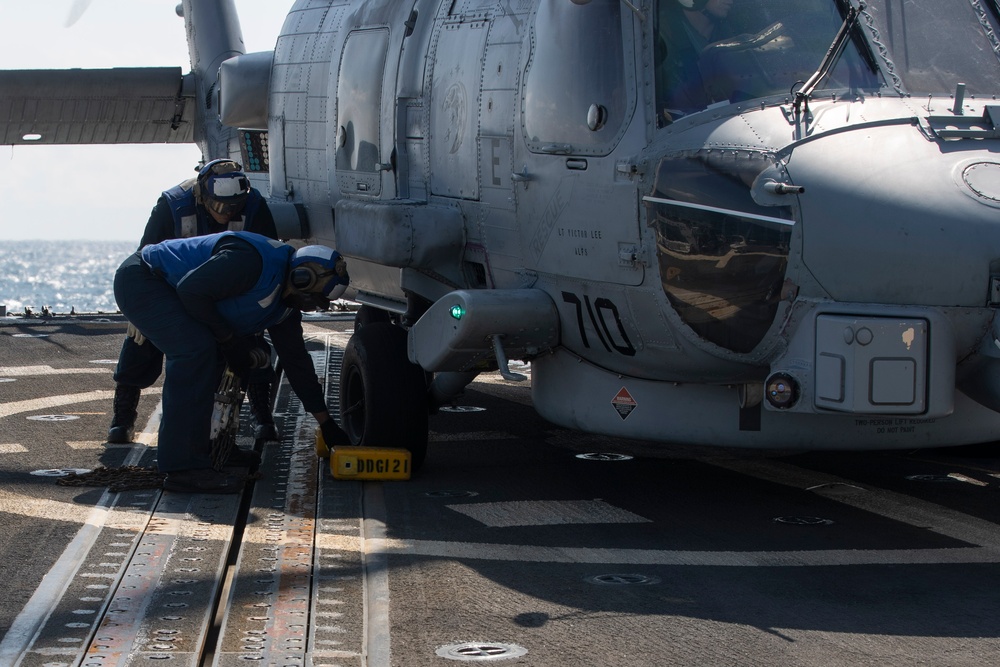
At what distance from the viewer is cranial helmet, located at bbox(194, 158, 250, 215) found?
8.16 metres

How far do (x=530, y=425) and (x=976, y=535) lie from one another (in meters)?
3.79

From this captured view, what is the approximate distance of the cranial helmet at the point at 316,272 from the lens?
689 cm

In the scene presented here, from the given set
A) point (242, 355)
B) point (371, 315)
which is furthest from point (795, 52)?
point (371, 315)

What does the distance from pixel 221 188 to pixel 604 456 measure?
9.31ft

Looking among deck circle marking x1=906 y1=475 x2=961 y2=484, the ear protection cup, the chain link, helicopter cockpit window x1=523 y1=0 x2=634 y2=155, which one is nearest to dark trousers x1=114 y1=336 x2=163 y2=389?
the chain link

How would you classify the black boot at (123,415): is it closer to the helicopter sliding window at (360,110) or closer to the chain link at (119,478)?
the chain link at (119,478)

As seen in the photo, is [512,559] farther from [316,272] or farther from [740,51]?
[740,51]

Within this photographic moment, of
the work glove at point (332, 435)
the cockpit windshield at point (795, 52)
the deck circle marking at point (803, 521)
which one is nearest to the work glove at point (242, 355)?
the work glove at point (332, 435)

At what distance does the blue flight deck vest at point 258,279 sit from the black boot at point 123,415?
1.64 metres

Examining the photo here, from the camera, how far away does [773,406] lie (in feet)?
18.5

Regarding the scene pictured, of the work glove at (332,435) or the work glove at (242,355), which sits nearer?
the work glove at (242,355)

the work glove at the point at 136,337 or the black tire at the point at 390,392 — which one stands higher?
the work glove at the point at 136,337

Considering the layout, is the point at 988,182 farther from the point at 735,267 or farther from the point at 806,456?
the point at 806,456

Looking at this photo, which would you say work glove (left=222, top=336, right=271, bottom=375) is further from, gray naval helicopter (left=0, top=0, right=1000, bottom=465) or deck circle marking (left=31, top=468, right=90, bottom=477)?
deck circle marking (left=31, top=468, right=90, bottom=477)
